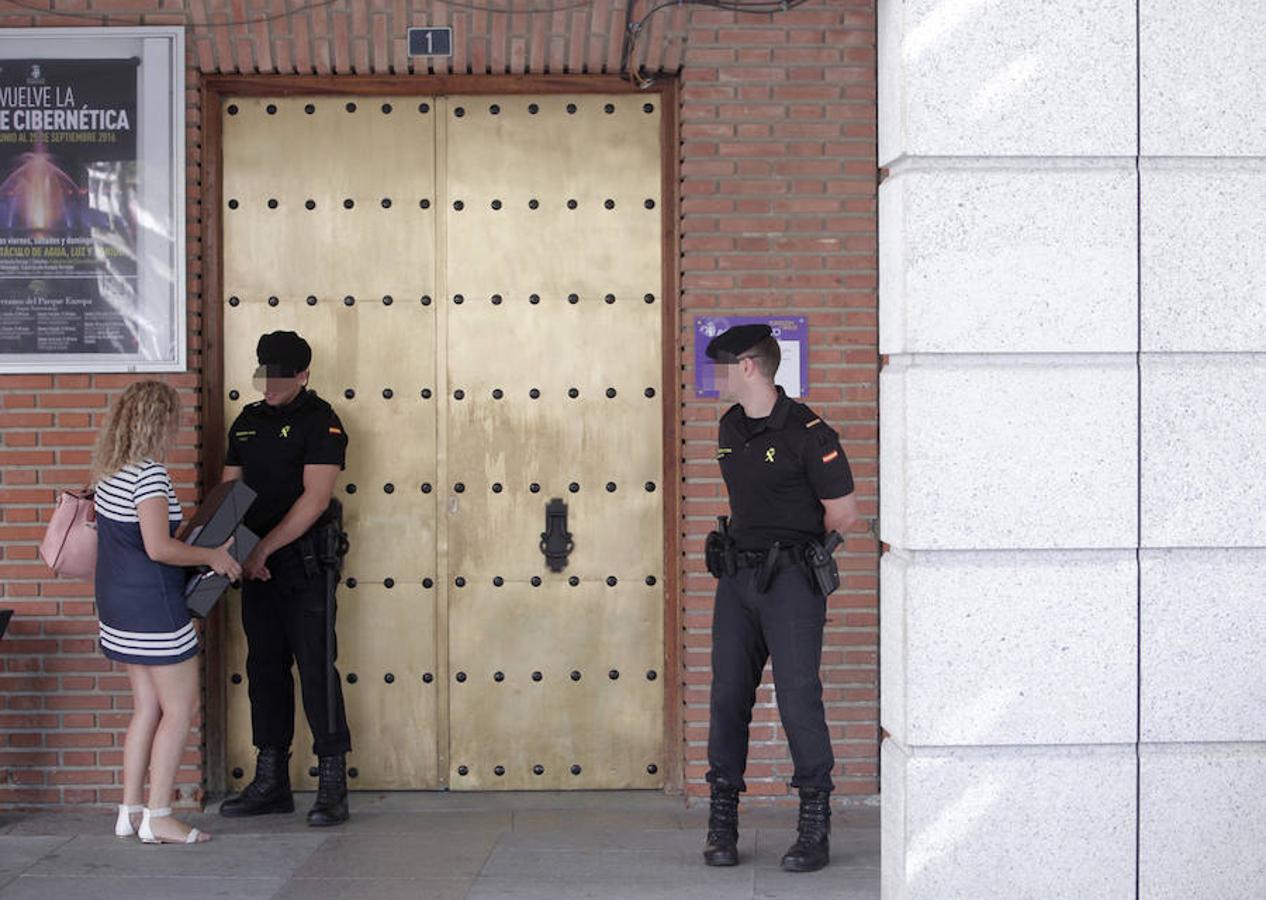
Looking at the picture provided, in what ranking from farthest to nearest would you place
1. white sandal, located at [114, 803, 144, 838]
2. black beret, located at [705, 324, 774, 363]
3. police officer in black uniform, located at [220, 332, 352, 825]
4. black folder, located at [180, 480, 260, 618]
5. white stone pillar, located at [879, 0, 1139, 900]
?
police officer in black uniform, located at [220, 332, 352, 825] → white sandal, located at [114, 803, 144, 838] → black folder, located at [180, 480, 260, 618] → black beret, located at [705, 324, 774, 363] → white stone pillar, located at [879, 0, 1139, 900]

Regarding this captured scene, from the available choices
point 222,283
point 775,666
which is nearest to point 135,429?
point 222,283

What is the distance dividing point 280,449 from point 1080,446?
3.59 meters

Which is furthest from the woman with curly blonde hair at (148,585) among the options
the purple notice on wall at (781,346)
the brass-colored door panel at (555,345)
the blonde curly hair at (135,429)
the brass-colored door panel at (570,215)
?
the purple notice on wall at (781,346)

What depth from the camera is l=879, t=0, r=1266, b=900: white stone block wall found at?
486 centimetres

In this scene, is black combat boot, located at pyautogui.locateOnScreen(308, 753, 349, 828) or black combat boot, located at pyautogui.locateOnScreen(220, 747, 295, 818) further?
black combat boot, located at pyautogui.locateOnScreen(220, 747, 295, 818)

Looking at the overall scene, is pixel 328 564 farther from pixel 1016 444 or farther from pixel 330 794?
pixel 1016 444

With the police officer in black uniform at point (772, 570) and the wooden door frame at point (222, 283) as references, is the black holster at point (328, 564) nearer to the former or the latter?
the wooden door frame at point (222, 283)

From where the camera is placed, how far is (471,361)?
7.92m

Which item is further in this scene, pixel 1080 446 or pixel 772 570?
pixel 772 570

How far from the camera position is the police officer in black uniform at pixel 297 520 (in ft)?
24.1

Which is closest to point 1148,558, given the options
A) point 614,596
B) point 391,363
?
point 614,596

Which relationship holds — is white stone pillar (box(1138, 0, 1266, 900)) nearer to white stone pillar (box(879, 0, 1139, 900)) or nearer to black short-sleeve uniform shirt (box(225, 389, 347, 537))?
white stone pillar (box(879, 0, 1139, 900))

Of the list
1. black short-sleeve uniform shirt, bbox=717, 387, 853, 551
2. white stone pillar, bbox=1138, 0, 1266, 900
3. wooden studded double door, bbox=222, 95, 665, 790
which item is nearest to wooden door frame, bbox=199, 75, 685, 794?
wooden studded double door, bbox=222, 95, 665, 790

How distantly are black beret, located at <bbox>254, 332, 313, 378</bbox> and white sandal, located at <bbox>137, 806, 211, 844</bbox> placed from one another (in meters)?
1.73
